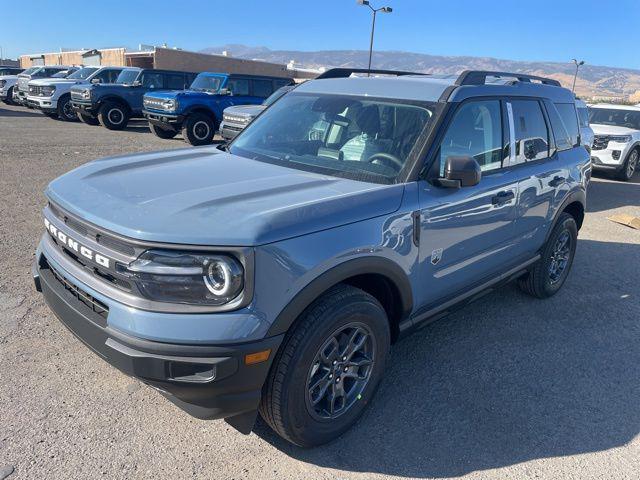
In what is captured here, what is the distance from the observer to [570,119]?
4.96 metres

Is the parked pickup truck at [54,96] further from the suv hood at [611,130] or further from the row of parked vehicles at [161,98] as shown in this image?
the suv hood at [611,130]

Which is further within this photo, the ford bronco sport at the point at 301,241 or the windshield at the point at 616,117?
the windshield at the point at 616,117

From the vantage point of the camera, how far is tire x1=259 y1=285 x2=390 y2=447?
2.41 meters

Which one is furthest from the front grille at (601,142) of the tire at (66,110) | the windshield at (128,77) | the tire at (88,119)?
the tire at (66,110)

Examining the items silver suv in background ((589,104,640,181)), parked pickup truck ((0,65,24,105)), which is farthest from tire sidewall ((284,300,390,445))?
parked pickup truck ((0,65,24,105))

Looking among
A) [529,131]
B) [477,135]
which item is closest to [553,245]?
[529,131]

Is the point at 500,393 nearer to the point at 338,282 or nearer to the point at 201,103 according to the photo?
the point at 338,282

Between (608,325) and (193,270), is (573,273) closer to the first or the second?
(608,325)

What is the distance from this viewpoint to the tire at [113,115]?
16516mm

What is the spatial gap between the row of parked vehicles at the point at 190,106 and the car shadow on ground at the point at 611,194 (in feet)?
1.07

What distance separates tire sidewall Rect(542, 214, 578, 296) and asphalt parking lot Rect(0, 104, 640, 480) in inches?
8.5

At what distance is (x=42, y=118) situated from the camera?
2016 centimetres

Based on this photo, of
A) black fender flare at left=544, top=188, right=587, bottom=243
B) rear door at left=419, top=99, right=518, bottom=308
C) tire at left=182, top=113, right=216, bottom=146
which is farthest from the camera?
tire at left=182, top=113, right=216, bottom=146

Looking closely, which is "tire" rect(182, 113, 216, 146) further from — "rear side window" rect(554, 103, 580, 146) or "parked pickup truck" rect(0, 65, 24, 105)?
"parked pickup truck" rect(0, 65, 24, 105)
